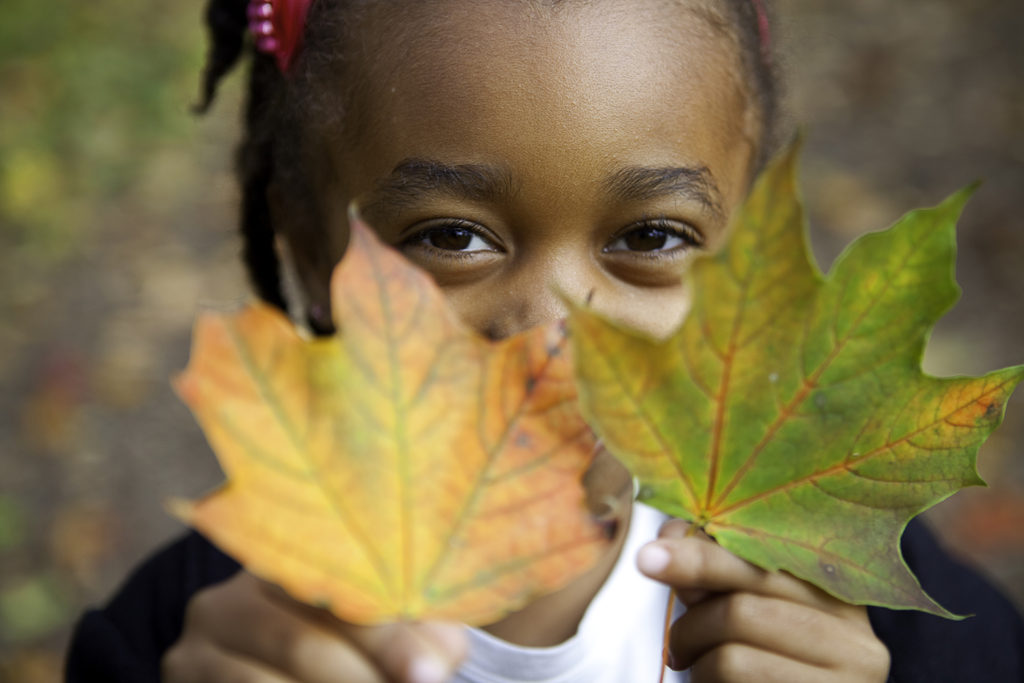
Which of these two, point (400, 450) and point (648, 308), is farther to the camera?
point (648, 308)

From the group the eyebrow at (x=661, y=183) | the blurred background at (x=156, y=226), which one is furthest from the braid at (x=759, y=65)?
the blurred background at (x=156, y=226)

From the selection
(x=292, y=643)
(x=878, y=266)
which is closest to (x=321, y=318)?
(x=292, y=643)

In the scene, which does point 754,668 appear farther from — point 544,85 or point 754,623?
point 544,85

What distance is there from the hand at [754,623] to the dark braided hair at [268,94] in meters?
0.69

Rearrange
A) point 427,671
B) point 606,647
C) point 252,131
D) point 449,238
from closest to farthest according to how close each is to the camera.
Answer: point 427,671, point 449,238, point 606,647, point 252,131

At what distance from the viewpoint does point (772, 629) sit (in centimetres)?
A: 69

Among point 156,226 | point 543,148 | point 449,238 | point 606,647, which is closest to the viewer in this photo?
point 543,148

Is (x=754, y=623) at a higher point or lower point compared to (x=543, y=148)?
lower

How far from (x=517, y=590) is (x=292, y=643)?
0.18m

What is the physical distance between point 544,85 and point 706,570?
51 centimetres

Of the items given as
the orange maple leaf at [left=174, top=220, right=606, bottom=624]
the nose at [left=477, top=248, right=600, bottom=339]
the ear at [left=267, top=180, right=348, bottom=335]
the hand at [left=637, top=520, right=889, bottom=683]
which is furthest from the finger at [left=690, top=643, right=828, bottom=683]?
the ear at [left=267, top=180, right=348, bottom=335]

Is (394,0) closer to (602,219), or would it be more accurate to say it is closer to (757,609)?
(602,219)

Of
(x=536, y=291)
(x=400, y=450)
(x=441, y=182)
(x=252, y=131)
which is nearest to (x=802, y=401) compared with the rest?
(x=400, y=450)

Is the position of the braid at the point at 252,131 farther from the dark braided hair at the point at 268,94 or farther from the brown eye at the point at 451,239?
the brown eye at the point at 451,239
